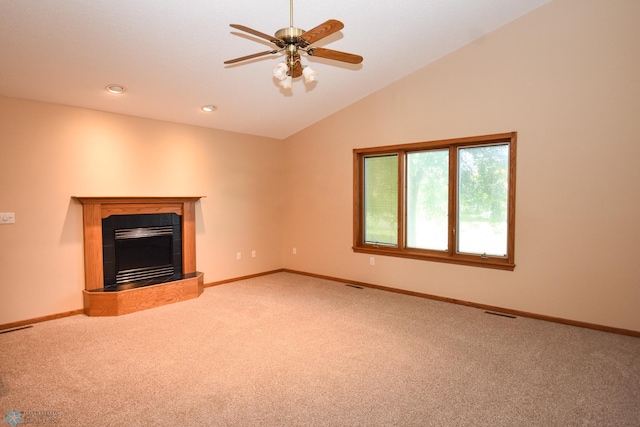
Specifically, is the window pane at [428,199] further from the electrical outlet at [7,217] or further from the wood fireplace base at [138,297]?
the electrical outlet at [7,217]

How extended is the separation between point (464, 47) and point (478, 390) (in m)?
3.67

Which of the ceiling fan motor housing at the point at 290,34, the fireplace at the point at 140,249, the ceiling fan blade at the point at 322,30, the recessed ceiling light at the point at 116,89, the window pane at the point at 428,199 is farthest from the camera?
the window pane at the point at 428,199

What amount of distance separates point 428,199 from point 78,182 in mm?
4242

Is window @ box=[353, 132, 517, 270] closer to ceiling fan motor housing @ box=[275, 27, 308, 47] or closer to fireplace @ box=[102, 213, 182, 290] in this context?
fireplace @ box=[102, 213, 182, 290]

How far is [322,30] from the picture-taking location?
2102mm

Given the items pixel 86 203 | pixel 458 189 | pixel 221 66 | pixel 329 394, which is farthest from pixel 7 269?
pixel 458 189

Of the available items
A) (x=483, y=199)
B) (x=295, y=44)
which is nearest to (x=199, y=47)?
(x=295, y=44)

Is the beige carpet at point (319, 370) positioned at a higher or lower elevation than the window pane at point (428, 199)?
lower

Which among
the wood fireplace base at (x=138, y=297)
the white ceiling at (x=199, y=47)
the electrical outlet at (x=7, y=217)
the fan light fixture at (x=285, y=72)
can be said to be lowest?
the wood fireplace base at (x=138, y=297)

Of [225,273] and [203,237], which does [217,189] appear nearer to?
[203,237]

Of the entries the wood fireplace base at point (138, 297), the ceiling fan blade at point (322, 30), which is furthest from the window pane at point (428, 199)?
the wood fireplace base at point (138, 297)

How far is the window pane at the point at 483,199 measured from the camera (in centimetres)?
414

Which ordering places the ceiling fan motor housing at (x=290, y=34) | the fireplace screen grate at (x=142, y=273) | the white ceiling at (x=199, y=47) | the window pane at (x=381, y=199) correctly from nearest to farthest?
1. the ceiling fan motor housing at (x=290, y=34)
2. the white ceiling at (x=199, y=47)
3. the fireplace screen grate at (x=142, y=273)
4. the window pane at (x=381, y=199)

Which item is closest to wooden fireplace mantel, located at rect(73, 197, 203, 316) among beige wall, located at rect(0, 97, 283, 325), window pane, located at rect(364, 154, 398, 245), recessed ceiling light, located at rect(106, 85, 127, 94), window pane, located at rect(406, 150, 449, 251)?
beige wall, located at rect(0, 97, 283, 325)
